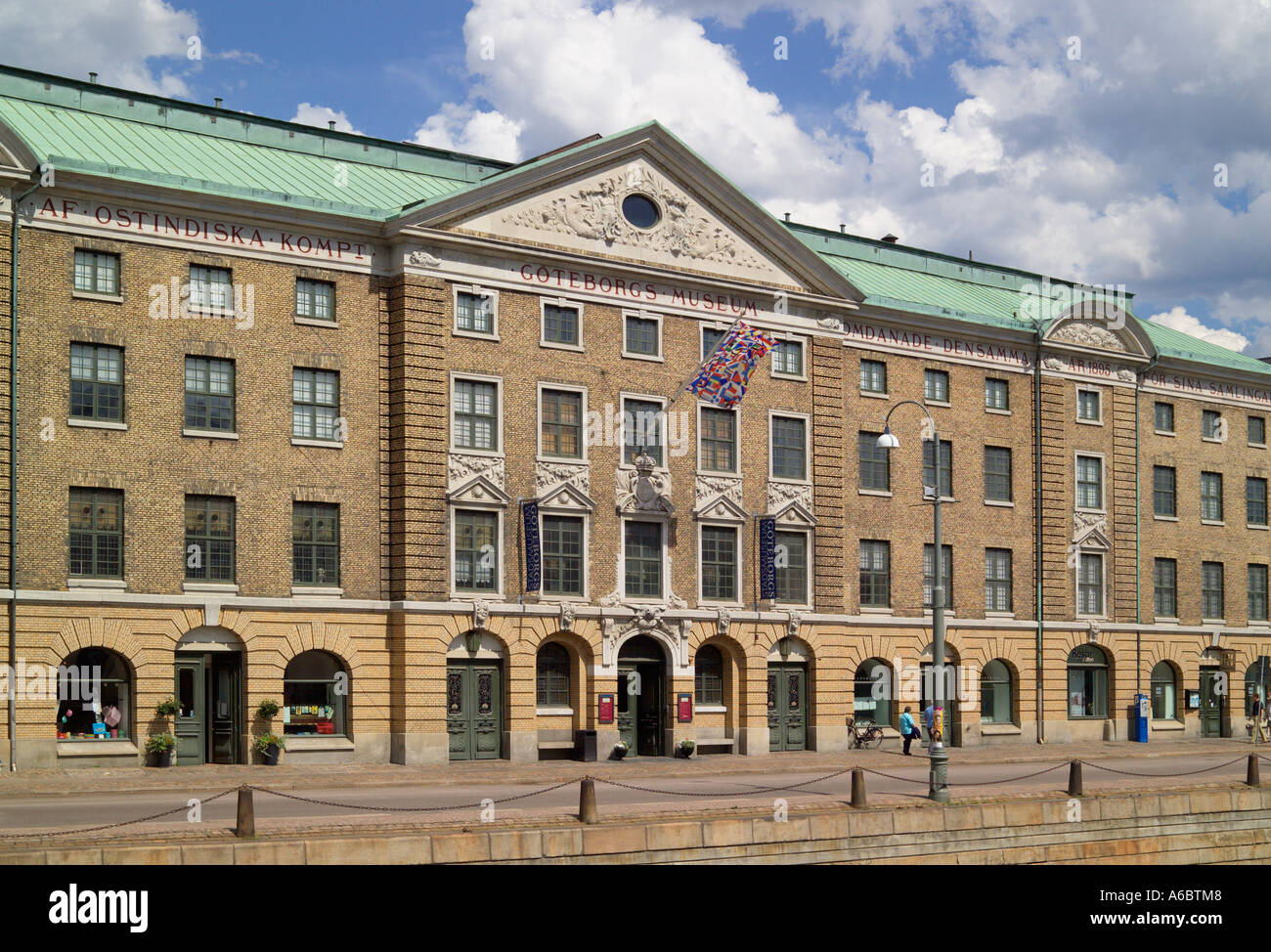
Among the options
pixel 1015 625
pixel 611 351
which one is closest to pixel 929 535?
pixel 1015 625

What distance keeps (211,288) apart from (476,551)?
9933 millimetres

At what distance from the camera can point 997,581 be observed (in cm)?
5834

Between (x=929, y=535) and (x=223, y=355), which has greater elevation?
(x=223, y=355)

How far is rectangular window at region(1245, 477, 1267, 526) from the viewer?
66250mm

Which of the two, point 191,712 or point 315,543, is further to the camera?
point 315,543

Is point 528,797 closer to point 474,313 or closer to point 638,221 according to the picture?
point 474,313

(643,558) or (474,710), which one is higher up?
(643,558)

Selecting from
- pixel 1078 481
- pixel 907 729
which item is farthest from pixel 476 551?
pixel 1078 481

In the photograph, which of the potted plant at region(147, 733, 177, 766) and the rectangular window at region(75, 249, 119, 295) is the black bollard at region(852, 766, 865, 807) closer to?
the potted plant at region(147, 733, 177, 766)

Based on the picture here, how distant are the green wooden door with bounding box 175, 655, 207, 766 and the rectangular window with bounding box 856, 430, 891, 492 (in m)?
22.7

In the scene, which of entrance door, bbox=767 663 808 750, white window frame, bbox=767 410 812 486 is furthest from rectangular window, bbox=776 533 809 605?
entrance door, bbox=767 663 808 750

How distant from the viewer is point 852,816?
31250mm
